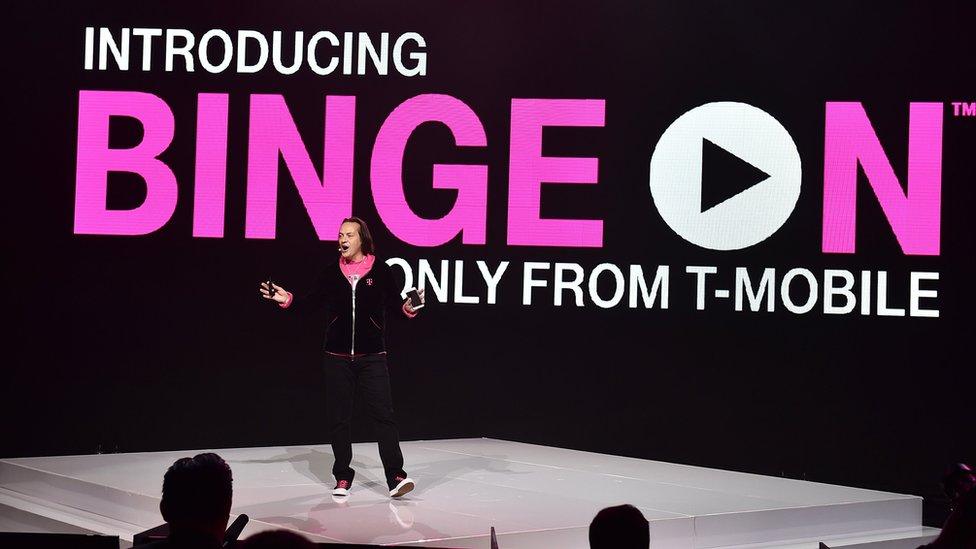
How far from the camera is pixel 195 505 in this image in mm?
2445

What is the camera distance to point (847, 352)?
24.3 ft

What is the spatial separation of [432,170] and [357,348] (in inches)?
91.6

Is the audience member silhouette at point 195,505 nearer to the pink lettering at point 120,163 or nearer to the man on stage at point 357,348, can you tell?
the man on stage at point 357,348

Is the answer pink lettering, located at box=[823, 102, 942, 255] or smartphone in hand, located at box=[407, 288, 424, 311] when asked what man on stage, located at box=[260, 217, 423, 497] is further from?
pink lettering, located at box=[823, 102, 942, 255]

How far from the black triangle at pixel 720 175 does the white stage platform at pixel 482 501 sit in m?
1.86

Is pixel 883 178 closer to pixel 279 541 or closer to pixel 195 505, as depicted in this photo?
pixel 195 505

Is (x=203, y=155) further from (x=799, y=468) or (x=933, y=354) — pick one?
(x=933, y=354)

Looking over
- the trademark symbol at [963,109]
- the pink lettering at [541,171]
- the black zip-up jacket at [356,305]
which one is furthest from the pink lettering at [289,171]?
the trademark symbol at [963,109]

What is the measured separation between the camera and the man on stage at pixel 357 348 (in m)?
5.72

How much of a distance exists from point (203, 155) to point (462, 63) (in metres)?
1.93

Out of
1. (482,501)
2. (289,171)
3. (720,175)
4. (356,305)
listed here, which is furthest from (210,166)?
(720,175)

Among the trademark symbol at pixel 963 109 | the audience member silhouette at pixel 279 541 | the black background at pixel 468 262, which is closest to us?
the audience member silhouette at pixel 279 541

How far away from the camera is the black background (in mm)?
7500

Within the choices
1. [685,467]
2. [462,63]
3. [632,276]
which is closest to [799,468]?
[685,467]
